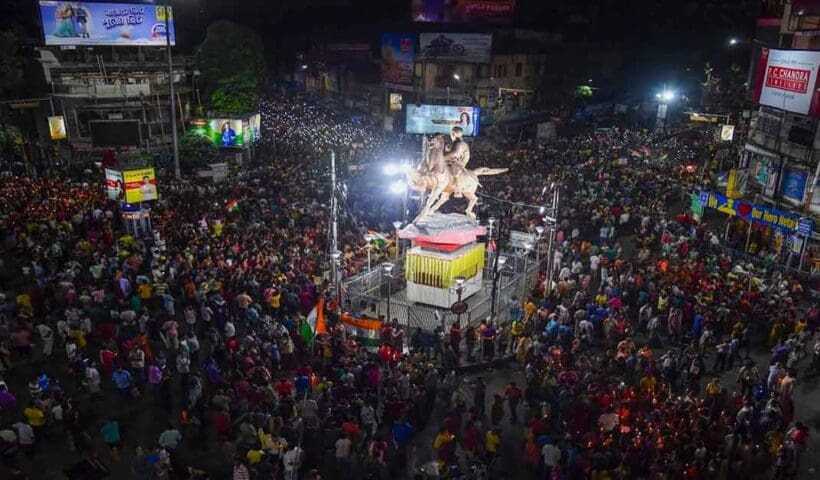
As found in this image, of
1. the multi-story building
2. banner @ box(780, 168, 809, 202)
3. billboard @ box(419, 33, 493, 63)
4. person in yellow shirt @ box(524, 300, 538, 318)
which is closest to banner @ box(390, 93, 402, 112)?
billboard @ box(419, 33, 493, 63)

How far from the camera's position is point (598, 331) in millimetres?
18609

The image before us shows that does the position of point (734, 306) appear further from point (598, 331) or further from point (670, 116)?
point (670, 116)

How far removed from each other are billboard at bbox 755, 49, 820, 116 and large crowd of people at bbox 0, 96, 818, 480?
20.0 ft

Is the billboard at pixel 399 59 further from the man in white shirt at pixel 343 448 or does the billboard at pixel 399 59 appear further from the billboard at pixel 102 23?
the man in white shirt at pixel 343 448

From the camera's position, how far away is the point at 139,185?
78.3 feet

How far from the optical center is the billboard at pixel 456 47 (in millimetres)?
52300

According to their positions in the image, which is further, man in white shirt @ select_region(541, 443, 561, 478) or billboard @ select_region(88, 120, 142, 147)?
billboard @ select_region(88, 120, 142, 147)

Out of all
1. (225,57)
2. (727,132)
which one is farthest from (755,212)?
(225,57)

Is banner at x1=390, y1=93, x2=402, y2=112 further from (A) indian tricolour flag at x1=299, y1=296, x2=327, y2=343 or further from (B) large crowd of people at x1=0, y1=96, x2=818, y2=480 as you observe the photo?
(A) indian tricolour flag at x1=299, y1=296, x2=327, y2=343

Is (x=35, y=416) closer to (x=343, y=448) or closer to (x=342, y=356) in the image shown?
(x=343, y=448)

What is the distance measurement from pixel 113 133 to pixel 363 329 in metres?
27.4

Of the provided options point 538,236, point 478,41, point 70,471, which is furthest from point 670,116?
point 70,471

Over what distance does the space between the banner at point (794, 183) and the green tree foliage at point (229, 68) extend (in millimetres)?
31930

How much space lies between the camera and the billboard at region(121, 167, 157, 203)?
23531mm
